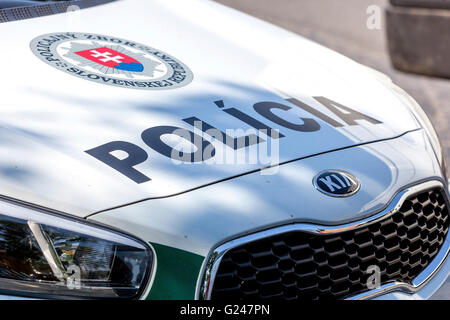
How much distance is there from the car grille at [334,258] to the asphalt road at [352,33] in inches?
95.4

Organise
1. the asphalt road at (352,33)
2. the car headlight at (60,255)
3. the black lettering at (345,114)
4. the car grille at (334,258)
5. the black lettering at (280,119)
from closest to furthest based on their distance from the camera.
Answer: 1. the car headlight at (60,255)
2. the car grille at (334,258)
3. the black lettering at (280,119)
4. the black lettering at (345,114)
5. the asphalt road at (352,33)

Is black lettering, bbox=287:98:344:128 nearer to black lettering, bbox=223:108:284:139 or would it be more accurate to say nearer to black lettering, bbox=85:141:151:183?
black lettering, bbox=223:108:284:139

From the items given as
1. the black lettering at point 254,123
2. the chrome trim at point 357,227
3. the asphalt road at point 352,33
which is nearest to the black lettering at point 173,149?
the black lettering at point 254,123

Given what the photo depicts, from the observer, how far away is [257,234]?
1776 millimetres

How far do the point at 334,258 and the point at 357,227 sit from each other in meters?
0.12

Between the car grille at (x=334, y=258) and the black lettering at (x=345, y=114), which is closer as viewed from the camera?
the car grille at (x=334, y=258)

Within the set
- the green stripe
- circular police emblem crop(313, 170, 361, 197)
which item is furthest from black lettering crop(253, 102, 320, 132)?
the green stripe

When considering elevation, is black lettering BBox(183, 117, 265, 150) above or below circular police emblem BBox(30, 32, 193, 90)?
below

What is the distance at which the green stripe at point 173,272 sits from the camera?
1.71 m

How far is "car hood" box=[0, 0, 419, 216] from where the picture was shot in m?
1.77

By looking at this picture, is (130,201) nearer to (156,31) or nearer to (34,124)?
(34,124)

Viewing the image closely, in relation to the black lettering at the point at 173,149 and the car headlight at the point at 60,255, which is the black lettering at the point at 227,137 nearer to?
the black lettering at the point at 173,149

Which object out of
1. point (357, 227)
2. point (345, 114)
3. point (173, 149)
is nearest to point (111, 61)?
point (173, 149)
